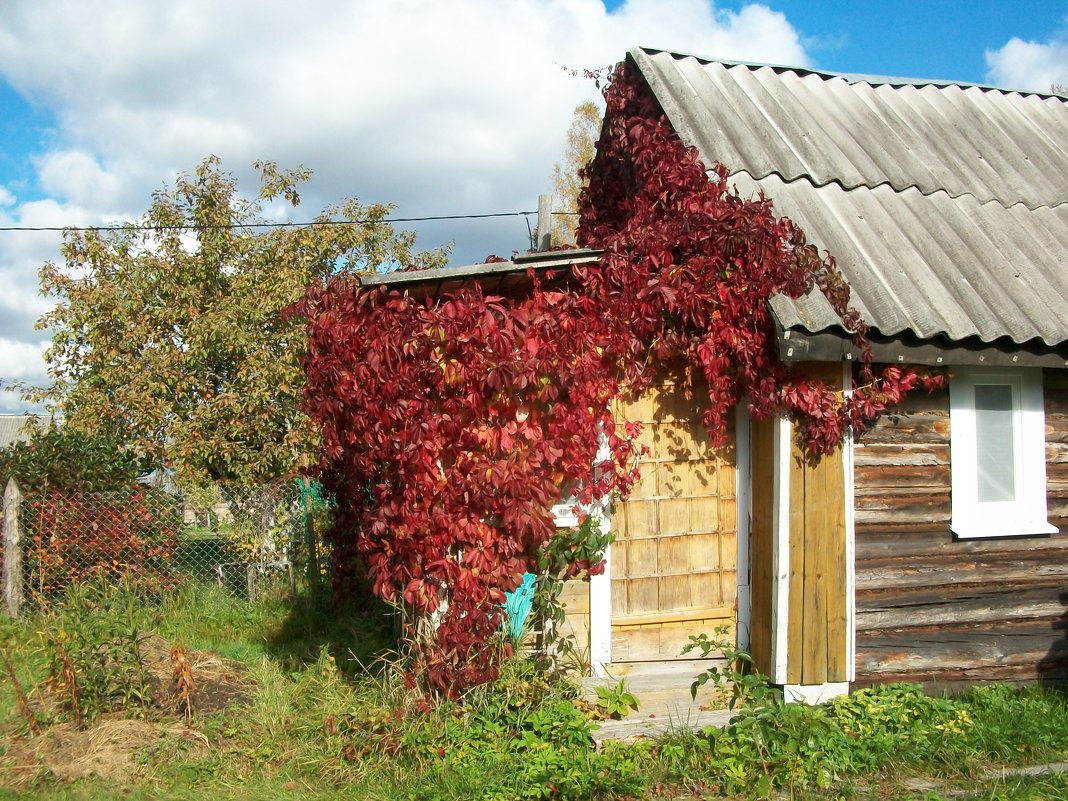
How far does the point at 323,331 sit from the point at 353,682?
2.53 meters

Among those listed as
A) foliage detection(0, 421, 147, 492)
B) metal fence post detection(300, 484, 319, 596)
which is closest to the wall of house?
metal fence post detection(300, 484, 319, 596)

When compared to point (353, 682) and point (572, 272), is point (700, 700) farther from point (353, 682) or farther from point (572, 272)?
point (572, 272)

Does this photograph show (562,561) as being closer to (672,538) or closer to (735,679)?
(672,538)

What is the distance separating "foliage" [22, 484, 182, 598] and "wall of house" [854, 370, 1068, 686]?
6445 millimetres

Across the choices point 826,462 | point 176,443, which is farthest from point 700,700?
point 176,443

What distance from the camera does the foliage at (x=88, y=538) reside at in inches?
299

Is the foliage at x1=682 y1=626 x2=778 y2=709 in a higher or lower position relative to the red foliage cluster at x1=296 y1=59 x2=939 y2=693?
lower

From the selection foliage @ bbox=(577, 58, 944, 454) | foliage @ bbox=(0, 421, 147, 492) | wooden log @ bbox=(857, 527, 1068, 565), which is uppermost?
foliage @ bbox=(577, 58, 944, 454)

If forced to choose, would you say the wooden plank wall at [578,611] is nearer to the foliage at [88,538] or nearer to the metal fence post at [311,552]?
the metal fence post at [311,552]

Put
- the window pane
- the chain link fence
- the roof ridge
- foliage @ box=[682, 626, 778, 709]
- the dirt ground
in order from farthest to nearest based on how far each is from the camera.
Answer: the chain link fence → the roof ridge → the window pane → foliage @ box=[682, 626, 778, 709] → the dirt ground

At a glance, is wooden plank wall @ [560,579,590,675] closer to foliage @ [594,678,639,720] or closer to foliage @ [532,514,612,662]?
foliage @ [532,514,612,662]

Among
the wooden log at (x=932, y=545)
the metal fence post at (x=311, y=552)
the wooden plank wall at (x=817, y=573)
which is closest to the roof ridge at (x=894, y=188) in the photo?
the wooden plank wall at (x=817, y=573)

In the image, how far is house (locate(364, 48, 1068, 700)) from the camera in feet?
17.0

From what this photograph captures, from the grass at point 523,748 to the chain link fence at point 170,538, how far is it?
7.10ft
